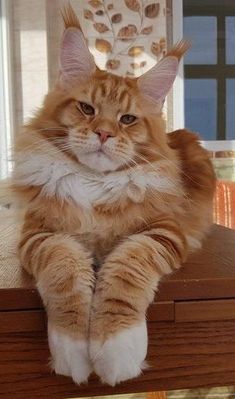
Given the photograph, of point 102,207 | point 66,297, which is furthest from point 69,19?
A: point 66,297

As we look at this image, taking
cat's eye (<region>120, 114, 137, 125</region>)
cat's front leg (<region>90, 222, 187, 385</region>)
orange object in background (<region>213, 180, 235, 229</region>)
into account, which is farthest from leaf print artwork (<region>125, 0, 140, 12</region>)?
cat's front leg (<region>90, 222, 187, 385</region>)

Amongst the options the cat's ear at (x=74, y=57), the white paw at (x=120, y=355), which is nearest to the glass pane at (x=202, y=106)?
the cat's ear at (x=74, y=57)

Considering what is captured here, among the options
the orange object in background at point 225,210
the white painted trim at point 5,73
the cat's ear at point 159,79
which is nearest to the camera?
the cat's ear at point 159,79

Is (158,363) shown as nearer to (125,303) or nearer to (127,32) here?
(125,303)

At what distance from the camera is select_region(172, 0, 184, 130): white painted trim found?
7.99 ft

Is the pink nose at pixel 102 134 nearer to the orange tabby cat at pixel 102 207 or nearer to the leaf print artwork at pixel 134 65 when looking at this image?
the orange tabby cat at pixel 102 207

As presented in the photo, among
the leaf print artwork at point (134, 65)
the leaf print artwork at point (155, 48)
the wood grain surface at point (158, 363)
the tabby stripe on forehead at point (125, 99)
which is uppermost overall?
the leaf print artwork at point (155, 48)

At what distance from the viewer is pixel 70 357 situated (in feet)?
1.70

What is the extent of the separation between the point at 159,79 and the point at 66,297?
1.48 feet

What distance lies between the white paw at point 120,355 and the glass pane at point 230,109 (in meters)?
2.10

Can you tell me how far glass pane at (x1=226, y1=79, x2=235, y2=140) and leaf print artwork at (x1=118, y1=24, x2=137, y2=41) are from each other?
545 millimetres

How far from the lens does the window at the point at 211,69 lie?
8.19ft

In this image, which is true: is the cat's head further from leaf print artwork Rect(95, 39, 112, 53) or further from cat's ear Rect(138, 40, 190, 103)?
leaf print artwork Rect(95, 39, 112, 53)

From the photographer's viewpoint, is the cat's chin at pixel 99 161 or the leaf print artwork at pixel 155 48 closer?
the cat's chin at pixel 99 161
